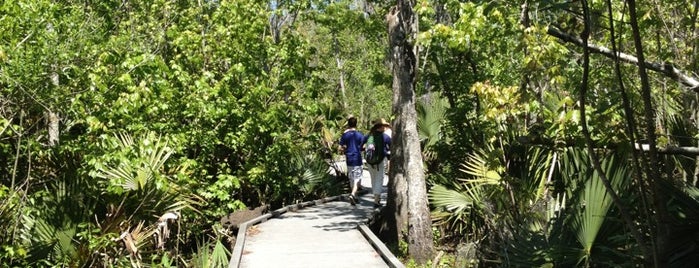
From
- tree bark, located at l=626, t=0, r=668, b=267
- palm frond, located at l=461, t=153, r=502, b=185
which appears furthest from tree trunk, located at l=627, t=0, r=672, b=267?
palm frond, located at l=461, t=153, r=502, b=185

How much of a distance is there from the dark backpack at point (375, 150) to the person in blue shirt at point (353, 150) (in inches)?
15.3

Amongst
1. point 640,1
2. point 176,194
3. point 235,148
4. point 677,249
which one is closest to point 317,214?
point 235,148

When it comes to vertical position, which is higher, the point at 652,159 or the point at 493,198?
the point at 652,159

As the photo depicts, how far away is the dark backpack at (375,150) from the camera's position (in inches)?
531

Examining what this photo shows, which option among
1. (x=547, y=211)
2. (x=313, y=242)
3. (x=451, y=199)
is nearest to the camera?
(x=547, y=211)

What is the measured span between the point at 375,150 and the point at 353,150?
2.09ft

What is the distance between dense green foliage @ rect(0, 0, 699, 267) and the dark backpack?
1.14 meters

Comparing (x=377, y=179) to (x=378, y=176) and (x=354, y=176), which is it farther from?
(x=354, y=176)

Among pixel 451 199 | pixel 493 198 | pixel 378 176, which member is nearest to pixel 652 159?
pixel 493 198

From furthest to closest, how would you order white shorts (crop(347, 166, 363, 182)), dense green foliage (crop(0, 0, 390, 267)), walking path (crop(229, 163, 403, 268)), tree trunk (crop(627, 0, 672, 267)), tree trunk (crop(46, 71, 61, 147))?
white shorts (crop(347, 166, 363, 182)) < tree trunk (crop(46, 71, 61, 147)) < walking path (crop(229, 163, 403, 268)) < dense green foliage (crop(0, 0, 390, 267)) < tree trunk (crop(627, 0, 672, 267))

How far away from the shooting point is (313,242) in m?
10.3

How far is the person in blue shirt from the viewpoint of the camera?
13852 millimetres

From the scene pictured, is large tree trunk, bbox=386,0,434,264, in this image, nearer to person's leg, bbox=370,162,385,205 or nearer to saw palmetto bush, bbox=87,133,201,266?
saw palmetto bush, bbox=87,133,201,266

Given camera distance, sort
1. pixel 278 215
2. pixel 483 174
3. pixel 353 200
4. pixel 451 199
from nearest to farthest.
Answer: pixel 483 174
pixel 451 199
pixel 278 215
pixel 353 200
